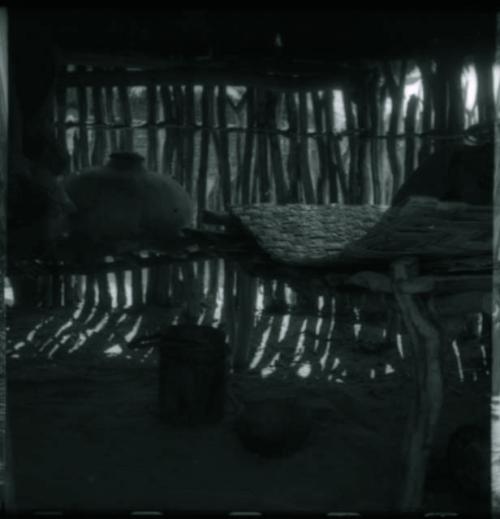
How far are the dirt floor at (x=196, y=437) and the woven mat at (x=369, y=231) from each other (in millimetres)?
507

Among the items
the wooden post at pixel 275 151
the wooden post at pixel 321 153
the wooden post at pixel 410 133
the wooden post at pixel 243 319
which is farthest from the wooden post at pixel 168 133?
the wooden post at pixel 410 133

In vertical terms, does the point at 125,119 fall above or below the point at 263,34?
below

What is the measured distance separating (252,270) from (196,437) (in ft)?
3.70

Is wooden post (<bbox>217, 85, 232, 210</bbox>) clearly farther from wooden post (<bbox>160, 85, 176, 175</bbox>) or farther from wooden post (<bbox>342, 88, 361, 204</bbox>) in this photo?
wooden post (<bbox>342, 88, 361, 204</bbox>)

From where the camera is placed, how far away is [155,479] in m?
3.84

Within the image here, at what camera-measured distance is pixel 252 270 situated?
12.2 feet

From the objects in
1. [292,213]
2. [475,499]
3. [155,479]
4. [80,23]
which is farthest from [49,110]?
[475,499]

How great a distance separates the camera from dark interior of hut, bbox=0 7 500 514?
3271 millimetres

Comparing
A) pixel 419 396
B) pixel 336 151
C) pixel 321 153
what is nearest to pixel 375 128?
pixel 336 151

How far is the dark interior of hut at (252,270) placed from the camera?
327cm

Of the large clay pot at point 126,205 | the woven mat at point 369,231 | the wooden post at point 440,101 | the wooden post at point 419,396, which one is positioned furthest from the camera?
the wooden post at point 440,101

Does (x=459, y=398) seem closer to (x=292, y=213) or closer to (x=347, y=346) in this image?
(x=347, y=346)

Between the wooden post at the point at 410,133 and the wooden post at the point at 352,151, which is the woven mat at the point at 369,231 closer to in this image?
the wooden post at the point at 410,133

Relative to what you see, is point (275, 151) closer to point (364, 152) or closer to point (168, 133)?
point (364, 152)
